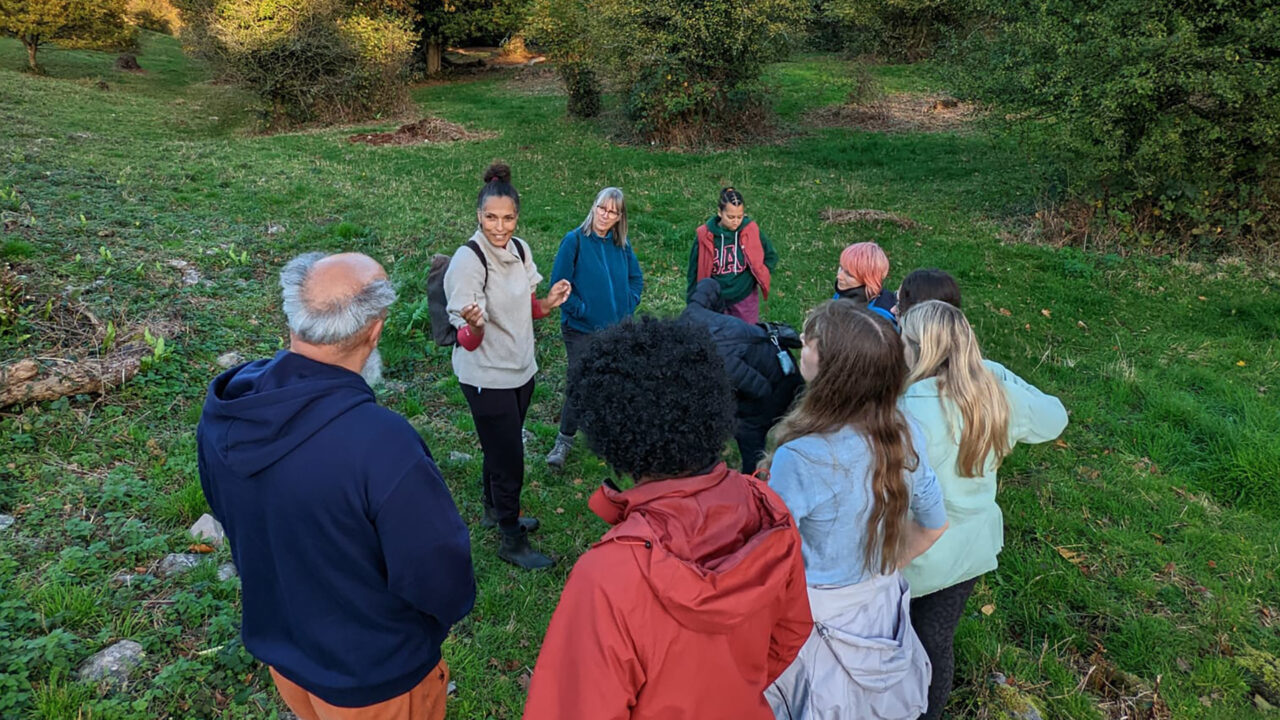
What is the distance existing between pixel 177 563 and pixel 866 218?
33.3 ft

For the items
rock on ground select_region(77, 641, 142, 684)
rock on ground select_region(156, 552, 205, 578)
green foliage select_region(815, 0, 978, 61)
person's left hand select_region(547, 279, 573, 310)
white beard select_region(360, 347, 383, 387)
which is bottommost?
rock on ground select_region(156, 552, 205, 578)

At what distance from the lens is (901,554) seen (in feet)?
8.02

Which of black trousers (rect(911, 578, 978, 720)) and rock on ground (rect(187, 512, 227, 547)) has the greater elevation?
black trousers (rect(911, 578, 978, 720))

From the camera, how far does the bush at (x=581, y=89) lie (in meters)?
20.4

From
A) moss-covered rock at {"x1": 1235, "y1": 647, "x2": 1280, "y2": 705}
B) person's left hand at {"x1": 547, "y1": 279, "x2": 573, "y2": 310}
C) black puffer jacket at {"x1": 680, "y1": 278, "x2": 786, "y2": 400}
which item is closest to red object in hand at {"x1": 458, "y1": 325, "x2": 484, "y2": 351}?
person's left hand at {"x1": 547, "y1": 279, "x2": 573, "y2": 310}

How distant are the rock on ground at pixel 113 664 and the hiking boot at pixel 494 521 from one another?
181 centimetres

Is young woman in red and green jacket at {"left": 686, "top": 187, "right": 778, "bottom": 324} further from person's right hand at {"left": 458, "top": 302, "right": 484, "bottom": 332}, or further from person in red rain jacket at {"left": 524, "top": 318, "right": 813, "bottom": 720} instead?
person in red rain jacket at {"left": 524, "top": 318, "right": 813, "bottom": 720}

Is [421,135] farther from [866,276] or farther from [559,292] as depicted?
[866,276]

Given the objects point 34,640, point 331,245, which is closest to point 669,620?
point 34,640

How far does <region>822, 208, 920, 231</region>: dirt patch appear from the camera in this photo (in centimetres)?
1082

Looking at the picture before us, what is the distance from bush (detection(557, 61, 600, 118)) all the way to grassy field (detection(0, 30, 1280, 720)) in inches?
319

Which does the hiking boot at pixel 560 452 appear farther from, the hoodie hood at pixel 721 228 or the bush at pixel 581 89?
the bush at pixel 581 89

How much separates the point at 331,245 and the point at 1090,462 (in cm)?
857

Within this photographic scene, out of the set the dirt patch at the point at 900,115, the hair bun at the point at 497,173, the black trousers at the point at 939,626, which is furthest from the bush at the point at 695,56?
the black trousers at the point at 939,626
